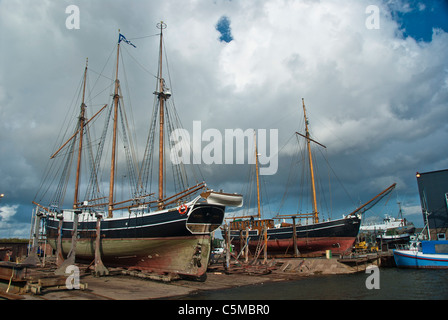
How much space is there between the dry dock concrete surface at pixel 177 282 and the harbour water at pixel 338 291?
1606 mm

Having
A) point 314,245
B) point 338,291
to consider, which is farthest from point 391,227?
point 338,291

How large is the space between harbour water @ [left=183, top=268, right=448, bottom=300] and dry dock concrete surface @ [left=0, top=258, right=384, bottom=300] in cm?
161

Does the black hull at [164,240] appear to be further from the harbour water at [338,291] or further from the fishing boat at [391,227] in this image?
the fishing boat at [391,227]

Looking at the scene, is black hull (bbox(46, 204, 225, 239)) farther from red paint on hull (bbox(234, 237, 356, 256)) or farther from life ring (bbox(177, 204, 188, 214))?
red paint on hull (bbox(234, 237, 356, 256))

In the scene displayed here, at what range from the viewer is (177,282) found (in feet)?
68.9

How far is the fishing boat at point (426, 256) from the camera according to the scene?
30078mm

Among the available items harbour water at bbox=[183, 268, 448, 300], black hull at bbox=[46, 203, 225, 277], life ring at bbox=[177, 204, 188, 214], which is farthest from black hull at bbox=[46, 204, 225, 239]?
harbour water at bbox=[183, 268, 448, 300]

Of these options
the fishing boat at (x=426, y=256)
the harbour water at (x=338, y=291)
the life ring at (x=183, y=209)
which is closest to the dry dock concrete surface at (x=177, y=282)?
the harbour water at (x=338, y=291)

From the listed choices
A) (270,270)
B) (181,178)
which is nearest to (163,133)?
(181,178)

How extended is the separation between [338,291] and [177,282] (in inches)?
427
